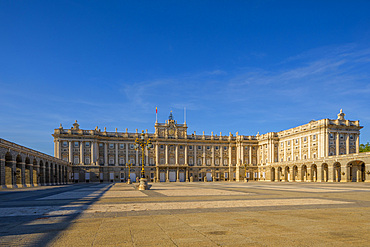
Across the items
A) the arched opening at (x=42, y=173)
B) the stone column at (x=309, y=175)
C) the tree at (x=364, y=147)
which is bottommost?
the stone column at (x=309, y=175)

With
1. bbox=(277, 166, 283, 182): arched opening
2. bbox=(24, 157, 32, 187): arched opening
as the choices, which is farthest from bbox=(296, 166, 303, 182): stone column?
bbox=(24, 157, 32, 187): arched opening

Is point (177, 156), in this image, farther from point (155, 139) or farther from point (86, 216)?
point (86, 216)

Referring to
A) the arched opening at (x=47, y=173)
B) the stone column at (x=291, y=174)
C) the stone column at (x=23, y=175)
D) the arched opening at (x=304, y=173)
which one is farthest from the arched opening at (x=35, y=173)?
the stone column at (x=291, y=174)

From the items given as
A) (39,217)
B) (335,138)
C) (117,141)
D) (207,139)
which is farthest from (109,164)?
(39,217)

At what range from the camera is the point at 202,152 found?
10762 centimetres

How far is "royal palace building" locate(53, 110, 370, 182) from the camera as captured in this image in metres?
81.8

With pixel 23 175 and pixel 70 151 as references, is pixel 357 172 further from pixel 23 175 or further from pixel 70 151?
pixel 70 151

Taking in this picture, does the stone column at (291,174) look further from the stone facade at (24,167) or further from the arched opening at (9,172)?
the arched opening at (9,172)

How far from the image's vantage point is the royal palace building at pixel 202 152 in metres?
81.8

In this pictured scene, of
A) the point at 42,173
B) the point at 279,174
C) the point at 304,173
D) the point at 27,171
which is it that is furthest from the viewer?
the point at 279,174

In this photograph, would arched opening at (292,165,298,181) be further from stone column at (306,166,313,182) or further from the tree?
the tree

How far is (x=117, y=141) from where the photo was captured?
10112 cm

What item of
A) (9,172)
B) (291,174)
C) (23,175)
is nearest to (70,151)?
(23,175)

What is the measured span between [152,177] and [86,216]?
→ 91.9 metres
